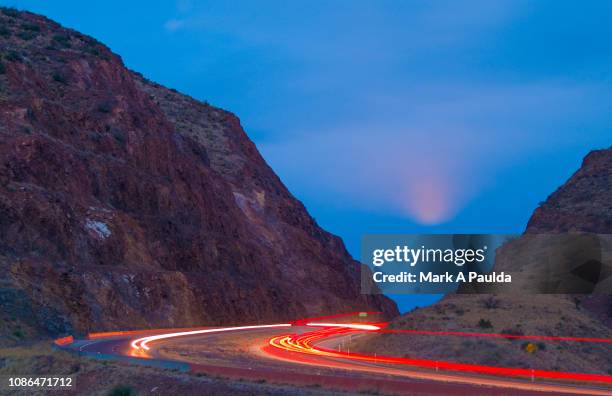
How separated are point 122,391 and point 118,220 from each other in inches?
1399

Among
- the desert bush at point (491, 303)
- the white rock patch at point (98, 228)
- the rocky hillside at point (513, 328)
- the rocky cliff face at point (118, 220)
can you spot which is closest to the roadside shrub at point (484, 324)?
the rocky hillside at point (513, 328)

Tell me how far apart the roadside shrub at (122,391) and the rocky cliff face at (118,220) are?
1783cm

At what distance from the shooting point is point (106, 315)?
152 ft

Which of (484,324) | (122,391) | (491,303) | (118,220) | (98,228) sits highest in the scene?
(118,220)

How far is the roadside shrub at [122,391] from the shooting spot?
20.0 metres

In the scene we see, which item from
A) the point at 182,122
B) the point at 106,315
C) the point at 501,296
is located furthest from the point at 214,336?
the point at 182,122

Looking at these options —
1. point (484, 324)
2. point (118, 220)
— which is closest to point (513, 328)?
point (484, 324)

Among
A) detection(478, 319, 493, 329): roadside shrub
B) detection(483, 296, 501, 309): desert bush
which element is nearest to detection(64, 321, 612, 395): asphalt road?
detection(478, 319, 493, 329): roadside shrub

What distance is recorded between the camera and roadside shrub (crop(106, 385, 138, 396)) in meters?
20.0

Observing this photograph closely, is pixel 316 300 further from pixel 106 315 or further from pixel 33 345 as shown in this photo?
pixel 33 345

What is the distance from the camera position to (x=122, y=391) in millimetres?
20188

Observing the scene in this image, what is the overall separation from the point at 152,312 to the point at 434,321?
71.1 ft

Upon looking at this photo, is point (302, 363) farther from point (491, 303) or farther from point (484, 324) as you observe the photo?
point (491, 303)

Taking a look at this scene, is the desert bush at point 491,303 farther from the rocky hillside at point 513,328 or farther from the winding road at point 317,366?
the winding road at point 317,366
